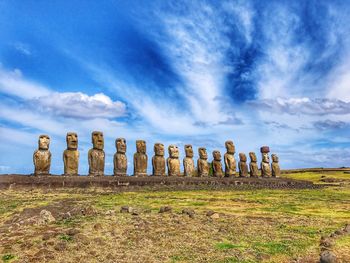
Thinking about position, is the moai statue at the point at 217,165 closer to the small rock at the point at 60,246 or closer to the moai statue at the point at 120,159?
the moai statue at the point at 120,159

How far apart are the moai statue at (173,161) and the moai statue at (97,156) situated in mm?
7067

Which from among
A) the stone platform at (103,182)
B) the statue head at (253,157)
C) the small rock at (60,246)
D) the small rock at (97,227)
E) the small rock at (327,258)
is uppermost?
the statue head at (253,157)

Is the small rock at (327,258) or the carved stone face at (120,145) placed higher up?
the carved stone face at (120,145)

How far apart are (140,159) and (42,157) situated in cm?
827

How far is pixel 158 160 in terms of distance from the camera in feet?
113

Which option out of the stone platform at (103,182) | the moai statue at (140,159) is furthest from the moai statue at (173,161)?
the moai statue at (140,159)

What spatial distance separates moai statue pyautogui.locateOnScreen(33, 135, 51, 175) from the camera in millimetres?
27734

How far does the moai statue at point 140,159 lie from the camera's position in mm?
32844

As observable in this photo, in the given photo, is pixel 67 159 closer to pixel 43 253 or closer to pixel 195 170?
pixel 195 170

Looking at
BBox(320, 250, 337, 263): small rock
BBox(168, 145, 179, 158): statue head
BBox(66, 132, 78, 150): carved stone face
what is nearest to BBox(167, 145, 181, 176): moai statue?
BBox(168, 145, 179, 158): statue head

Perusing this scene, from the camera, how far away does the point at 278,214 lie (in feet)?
48.8

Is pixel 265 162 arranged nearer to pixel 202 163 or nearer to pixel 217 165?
pixel 217 165

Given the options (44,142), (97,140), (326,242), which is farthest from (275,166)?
(326,242)

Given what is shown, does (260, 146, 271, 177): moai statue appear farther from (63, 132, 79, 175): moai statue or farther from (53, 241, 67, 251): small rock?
(53, 241, 67, 251): small rock
